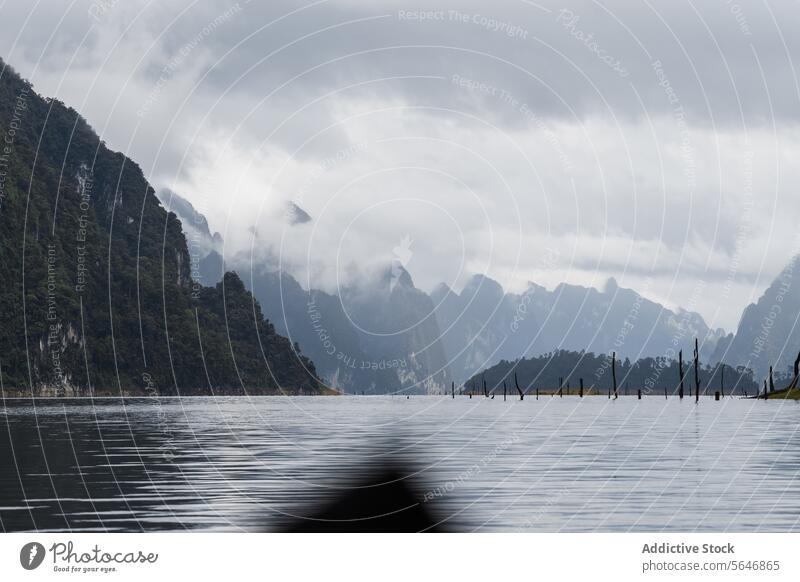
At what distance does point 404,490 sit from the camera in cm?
4234

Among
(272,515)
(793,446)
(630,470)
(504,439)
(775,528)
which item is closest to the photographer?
(775,528)

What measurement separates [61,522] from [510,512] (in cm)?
1274

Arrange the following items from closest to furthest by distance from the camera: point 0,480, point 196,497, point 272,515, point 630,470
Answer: point 272,515 → point 196,497 → point 0,480 → point 630,470
